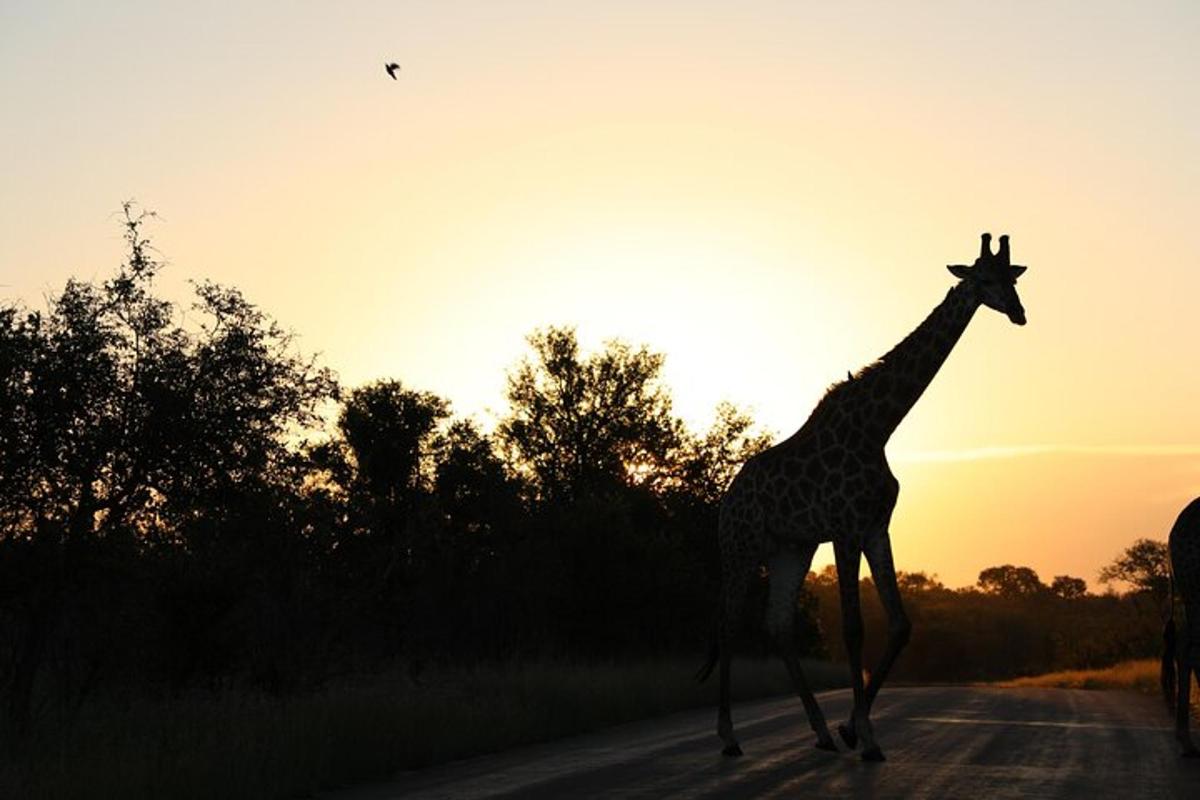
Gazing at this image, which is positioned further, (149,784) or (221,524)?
(221,524)

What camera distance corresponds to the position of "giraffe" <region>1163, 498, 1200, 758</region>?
52.5 feet

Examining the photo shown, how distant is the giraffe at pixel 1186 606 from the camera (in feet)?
52.5

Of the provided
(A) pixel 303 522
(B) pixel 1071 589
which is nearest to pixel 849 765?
(A) pixel 303 522

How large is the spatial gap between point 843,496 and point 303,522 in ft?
54.6

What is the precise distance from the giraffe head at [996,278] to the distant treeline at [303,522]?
10.1 m

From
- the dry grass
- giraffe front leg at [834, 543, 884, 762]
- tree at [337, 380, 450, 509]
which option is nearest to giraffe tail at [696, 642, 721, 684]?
giraffe front leg at [834, 543, 884, 762]

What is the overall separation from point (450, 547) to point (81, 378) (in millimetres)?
28076

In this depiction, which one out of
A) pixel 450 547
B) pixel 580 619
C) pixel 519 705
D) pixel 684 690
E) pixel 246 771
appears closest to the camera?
pixel 246 771

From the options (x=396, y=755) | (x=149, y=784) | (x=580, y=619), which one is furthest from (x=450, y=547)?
(x=149, y=784)

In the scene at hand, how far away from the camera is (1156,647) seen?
206 ft

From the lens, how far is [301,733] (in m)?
15.9

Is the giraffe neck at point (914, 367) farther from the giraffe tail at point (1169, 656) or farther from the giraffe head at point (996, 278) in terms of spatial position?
the giraffe tail at point (1169, 656)

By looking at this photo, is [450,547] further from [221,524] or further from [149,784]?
[149,784]

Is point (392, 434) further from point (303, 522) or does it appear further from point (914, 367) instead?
point (914, 367)
